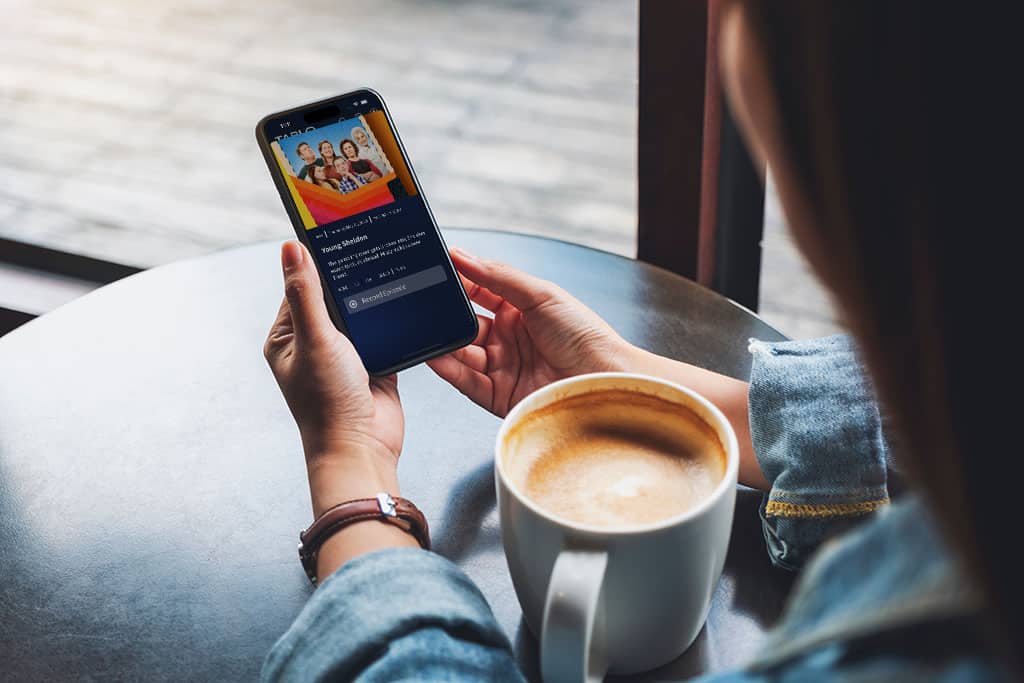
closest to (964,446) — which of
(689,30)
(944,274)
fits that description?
(944,274)

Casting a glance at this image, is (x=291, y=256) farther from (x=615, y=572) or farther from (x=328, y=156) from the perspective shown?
(x=615, y=572)

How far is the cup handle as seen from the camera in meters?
0.53

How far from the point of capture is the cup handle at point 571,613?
529 millimetres

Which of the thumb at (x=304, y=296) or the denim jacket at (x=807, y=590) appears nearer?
the denim jacket at (x=807, y=590)

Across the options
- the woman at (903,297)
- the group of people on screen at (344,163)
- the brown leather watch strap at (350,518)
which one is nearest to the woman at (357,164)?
the group of people on screen at (344,163)

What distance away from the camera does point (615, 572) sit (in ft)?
1.87

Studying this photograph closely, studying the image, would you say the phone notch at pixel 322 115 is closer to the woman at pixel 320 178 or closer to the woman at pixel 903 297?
the woman at pixel 320 178

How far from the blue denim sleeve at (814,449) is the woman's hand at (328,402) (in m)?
0.25

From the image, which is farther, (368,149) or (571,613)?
(368,149)

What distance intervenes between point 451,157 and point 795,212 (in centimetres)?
209

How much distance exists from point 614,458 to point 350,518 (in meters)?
0.18

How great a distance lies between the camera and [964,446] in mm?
294

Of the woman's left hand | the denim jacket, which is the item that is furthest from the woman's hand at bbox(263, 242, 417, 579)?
the denim jacket

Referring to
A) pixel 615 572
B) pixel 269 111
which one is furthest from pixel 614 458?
pixel 269 111
